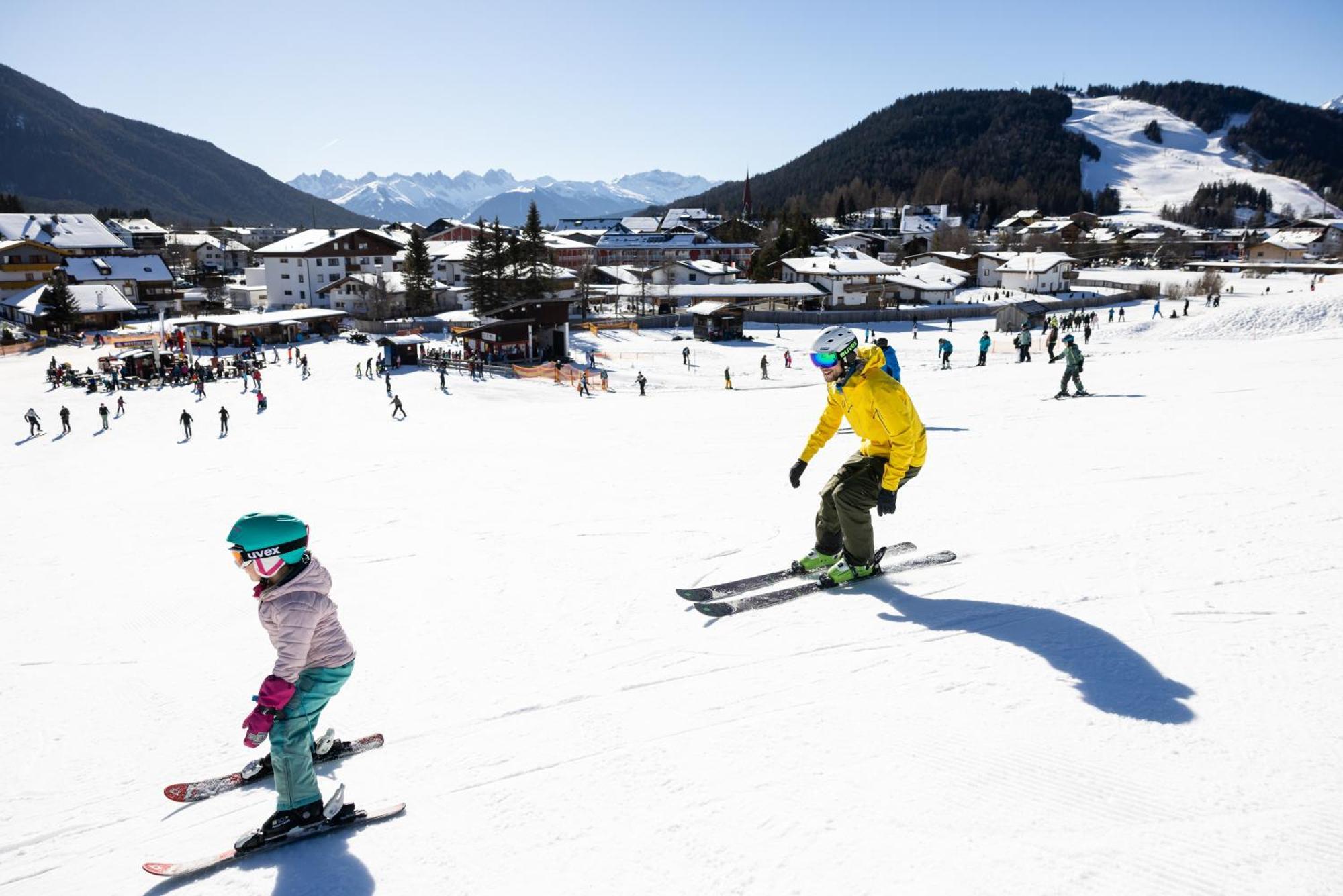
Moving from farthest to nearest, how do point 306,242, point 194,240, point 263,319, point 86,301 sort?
point 194,240 < point 306,242 < point 86,301 < point 263,319

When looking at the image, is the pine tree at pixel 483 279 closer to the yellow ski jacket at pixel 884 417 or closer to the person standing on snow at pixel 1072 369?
the person standing on snow at pixel 1072 369

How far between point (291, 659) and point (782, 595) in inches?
142

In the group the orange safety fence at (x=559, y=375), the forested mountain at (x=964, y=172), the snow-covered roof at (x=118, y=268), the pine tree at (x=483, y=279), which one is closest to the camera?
the orange safety fence at (x=559, y=375)

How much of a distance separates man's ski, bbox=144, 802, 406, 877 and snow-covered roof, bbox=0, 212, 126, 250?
316ft

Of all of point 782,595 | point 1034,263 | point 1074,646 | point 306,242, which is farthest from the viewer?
point 1034,263

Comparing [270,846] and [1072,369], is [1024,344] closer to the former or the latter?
[1072,369]

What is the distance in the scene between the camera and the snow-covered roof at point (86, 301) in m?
52.1

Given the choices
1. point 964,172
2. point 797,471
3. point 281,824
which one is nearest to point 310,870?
point 281,824

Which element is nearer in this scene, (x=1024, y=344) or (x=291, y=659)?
(x=291, y=659)

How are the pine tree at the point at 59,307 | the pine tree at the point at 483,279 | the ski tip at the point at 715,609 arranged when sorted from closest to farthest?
the ski tip at the point at 715,609, the pine tree at the point at 59,307, the pine tree at the point at 483,279

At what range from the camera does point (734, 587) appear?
5852mm

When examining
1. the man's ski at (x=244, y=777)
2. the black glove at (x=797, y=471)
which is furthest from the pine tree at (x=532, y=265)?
the man's ski at (x=244, y=777)

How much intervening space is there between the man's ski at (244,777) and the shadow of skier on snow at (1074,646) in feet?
11.7

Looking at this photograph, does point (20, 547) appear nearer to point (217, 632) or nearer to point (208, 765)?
point (217, 632)
